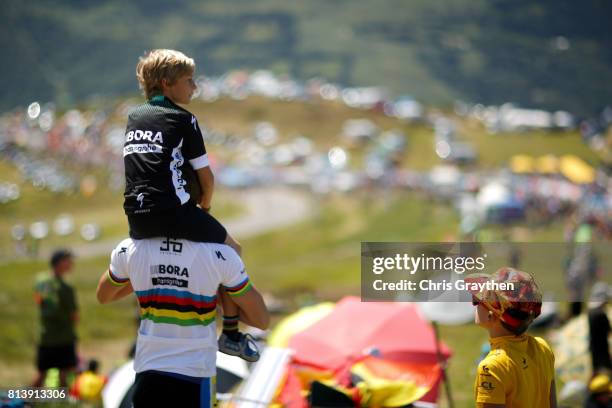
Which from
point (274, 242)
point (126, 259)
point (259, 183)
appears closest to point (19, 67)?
point (274, 242)

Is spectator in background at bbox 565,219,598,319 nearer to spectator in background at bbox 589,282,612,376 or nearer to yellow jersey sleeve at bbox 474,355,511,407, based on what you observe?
spectator in background at bbox 589,282,612,376

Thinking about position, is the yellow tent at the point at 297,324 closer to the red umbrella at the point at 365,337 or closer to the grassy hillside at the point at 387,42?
the red umbrella at the point at 365,337

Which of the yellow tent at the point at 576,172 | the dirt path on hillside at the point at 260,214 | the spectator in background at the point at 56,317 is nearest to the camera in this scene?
the spectator in background at the point at 56,317

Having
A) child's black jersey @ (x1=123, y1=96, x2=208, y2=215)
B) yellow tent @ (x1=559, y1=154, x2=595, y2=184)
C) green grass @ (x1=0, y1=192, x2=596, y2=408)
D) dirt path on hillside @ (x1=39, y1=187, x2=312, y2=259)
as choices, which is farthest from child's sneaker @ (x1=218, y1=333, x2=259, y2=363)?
yellow tent @ (x1=559, y1=154, x2=595, y2=184)

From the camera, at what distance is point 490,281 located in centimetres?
339

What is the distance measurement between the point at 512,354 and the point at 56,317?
6366 millimetres

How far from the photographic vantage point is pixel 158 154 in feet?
10.1

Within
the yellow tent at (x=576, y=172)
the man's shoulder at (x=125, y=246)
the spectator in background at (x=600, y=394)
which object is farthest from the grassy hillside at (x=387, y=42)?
the man's shoulder at (x=125, y=246)

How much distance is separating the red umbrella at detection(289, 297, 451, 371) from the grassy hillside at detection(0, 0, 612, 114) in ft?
148

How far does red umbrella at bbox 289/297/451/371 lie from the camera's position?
6086mm

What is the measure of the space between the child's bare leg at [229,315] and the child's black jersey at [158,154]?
1.60 ft

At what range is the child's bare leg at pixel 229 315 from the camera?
328cm

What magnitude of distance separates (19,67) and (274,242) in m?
17.6

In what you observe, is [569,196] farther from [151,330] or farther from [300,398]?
[151,330]
